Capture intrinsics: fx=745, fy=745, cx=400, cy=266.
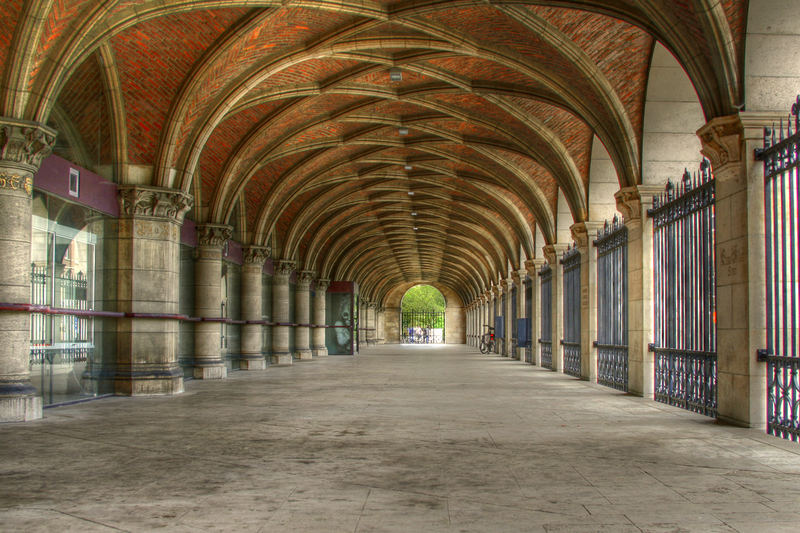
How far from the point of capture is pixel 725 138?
9227mm

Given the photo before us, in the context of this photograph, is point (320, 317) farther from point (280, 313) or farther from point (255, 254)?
point (255, 254)

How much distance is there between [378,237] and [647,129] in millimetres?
31944

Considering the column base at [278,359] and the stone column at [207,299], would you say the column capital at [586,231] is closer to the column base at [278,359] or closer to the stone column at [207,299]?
the stone column at [207,299]

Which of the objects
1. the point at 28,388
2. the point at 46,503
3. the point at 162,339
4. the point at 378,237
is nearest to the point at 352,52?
the point at 162,339

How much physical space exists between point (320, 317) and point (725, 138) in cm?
2777

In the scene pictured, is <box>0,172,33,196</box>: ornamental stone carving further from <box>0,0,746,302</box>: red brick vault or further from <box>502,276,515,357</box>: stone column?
<box>502,276,515,357</box>: stone column

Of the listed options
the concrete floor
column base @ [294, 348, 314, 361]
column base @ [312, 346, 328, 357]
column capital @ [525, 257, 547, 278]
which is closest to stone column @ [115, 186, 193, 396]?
the concrete floor

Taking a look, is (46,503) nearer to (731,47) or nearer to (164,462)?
(164,462)

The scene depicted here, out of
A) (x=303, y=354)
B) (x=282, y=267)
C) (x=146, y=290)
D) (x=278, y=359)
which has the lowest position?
(x=303, y=354)

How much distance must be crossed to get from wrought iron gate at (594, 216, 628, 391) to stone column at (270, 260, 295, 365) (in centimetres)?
1309

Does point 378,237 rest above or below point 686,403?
above

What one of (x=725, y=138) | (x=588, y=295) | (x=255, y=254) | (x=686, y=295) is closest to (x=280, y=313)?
(x=255, y=254)

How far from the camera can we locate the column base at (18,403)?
9.35 metres

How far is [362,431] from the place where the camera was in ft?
28.3
